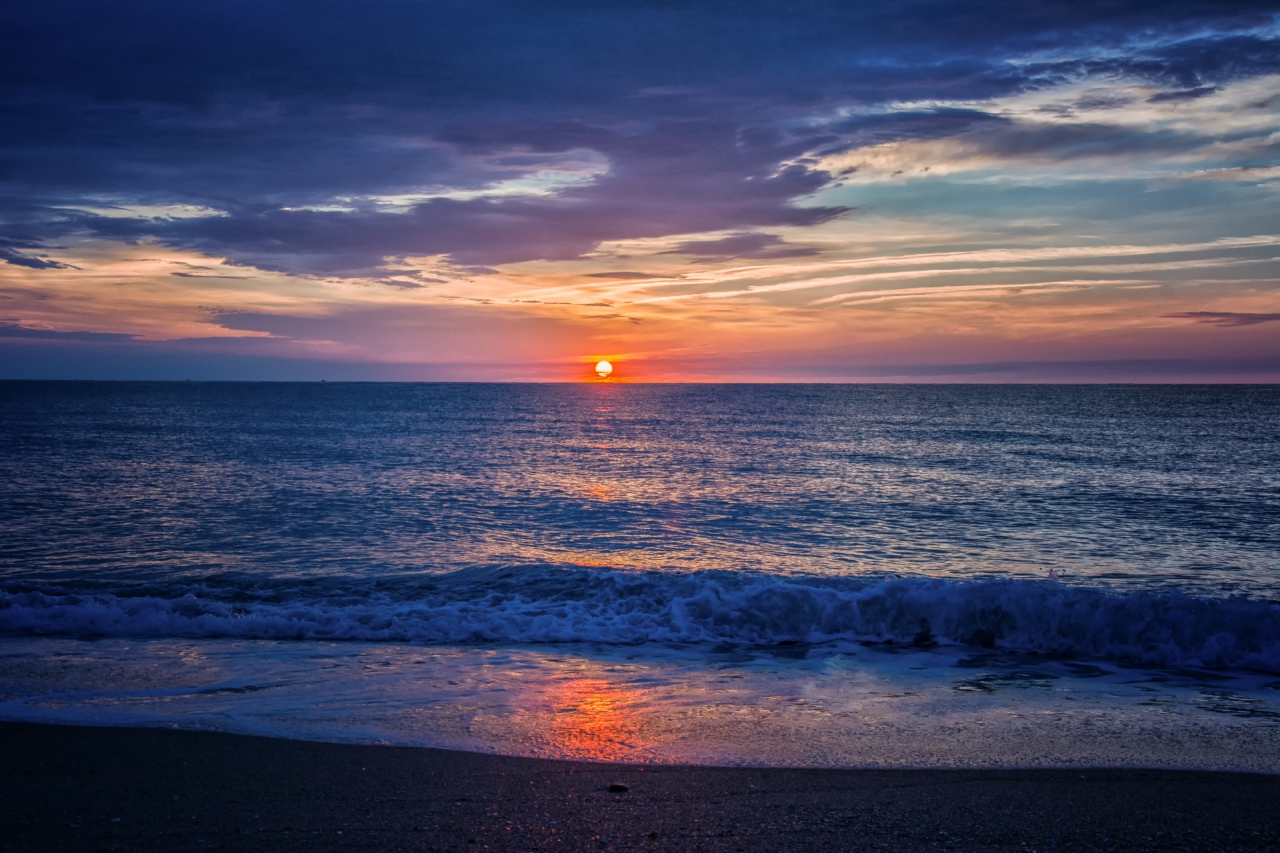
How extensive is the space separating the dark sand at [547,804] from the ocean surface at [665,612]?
0.46m

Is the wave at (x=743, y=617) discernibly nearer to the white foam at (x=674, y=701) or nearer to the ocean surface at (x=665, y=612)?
the ocean surface at (x=665, y=612)

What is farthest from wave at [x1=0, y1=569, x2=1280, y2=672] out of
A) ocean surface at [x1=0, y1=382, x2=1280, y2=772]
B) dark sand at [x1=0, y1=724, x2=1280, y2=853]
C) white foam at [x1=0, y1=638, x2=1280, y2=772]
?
dark sand at [x1=0, y1=724, x2=1280, y2=853]

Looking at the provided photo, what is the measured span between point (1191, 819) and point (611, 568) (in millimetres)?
10554

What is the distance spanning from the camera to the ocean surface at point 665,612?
7.16 metres

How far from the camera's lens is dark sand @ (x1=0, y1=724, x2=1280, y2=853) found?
4.79m

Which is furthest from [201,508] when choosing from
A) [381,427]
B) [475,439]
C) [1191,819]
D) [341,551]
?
[381,427]

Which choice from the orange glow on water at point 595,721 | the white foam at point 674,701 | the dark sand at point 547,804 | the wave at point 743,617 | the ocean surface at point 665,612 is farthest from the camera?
the wave at point 743,617

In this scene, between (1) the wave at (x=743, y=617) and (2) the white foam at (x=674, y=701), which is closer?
(2) the white foam at (x=674, y=701)

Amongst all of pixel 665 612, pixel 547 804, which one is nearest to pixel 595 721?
pixel 547 804

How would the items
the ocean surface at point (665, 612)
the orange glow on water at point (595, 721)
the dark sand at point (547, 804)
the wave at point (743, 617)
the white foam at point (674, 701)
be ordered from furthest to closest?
the wave at point (743, 617)
the ocean surface at point (665, 612)
the white foam at point (674, 701)
the orange glow on water at point (595, 721)
the dark sand at point (547, 804)

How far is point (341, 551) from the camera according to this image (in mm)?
16625

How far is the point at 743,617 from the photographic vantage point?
11875mm

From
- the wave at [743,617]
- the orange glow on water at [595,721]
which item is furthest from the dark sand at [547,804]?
the wave at [743,617]

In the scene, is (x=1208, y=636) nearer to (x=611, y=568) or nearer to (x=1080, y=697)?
(x=1080, y=697)
